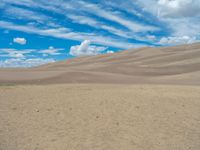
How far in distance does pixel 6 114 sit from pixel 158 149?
19.7 ft

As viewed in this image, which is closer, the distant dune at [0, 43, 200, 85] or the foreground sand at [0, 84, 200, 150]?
the foreground sand at [0, 84, 200, 150]

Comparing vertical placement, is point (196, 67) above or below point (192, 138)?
above

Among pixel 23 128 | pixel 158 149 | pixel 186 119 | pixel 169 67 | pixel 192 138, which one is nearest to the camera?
pixel 158 149

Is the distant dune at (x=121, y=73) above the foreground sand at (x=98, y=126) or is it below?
above

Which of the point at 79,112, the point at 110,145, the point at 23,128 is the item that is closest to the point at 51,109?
the point at 79,112

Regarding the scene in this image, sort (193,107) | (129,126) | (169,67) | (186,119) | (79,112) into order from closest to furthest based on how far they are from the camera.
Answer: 1. (129,126)
2. (186,119)
3. (79,112)
4. (193,107)
5. (169,67)

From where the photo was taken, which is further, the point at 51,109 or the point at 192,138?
the point at 51,109

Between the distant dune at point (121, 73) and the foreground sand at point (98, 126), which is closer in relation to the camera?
the foreground sand at point (98, 126)

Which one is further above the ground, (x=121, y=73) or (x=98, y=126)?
(x=121, y=73)

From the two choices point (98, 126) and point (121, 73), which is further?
point (121, 73)

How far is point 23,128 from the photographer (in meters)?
6.61

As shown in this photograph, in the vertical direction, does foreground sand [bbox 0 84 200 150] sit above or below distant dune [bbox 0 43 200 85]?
below

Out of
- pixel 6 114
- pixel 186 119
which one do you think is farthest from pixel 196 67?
pixel 6 114

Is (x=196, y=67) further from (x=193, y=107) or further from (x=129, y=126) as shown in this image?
(x=129, y=126)
